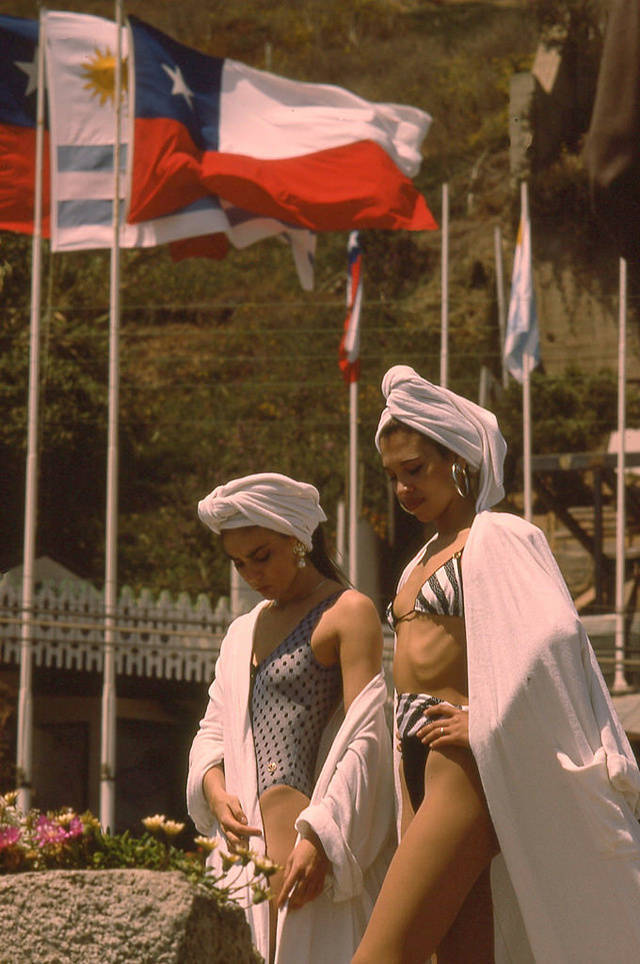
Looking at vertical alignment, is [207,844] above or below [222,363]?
below

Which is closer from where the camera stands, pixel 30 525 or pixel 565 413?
pixel 30 525

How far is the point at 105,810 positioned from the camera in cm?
1602

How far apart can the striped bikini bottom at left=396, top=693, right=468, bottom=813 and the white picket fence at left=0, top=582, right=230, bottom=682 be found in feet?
44.0

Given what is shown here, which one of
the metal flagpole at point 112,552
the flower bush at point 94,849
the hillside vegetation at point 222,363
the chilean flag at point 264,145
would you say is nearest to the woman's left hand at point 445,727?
the flower bush at point 94,849

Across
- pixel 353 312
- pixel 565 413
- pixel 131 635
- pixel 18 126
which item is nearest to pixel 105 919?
pixel 18 126

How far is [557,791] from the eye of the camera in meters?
3.37

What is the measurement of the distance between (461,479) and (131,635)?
15070 millimetres

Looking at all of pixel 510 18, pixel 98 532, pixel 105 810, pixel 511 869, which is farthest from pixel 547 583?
pixel 510 18

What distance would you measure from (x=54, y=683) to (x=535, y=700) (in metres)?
16.4

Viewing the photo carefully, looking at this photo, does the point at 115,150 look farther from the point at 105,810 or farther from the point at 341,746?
the point at 341,746

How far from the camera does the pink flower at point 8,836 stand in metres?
3.19

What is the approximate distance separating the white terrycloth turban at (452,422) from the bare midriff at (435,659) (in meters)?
0.33

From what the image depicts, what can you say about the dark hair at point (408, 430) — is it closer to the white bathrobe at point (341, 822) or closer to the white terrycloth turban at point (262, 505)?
the white terrycloth turban at point (262, 505)

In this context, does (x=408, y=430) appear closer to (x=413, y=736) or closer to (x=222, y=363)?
(x=413, y=736)
